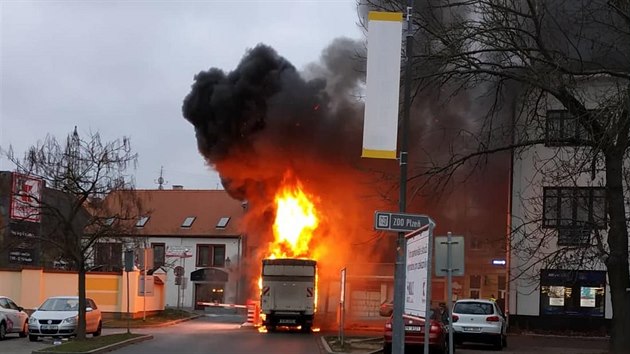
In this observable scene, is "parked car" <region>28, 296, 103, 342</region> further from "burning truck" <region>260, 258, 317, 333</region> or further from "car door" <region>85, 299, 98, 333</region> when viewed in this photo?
"burning truck" <region>260, 258, 317, 333</region>

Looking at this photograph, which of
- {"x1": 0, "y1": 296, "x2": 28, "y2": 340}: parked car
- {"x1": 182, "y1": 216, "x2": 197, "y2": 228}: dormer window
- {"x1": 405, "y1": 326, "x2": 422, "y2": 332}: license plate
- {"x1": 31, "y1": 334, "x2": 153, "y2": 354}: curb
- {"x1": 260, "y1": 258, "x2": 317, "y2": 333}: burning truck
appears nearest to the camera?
{"x1": 31, "y1": 334, "x2": 153, "y2": 354}: curb

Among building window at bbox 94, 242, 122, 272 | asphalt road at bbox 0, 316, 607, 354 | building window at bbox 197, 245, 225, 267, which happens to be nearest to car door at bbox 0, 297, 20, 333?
asphalt road at bbox 0, 316, 607, 354

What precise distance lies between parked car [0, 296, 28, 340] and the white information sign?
16.4 metres

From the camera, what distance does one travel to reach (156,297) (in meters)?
37.4

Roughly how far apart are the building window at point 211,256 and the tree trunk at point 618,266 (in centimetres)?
4452

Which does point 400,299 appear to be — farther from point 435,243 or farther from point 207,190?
point 207,190

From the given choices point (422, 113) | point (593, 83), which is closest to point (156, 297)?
point (422, 113)

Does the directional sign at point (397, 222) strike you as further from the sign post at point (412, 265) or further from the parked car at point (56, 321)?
the parked car at point (56, 321)

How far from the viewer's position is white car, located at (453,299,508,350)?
21406 mm

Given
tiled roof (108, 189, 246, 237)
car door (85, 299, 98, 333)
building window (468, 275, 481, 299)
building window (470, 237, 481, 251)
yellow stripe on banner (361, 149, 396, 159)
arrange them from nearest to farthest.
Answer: yellow stripe on banner (361, 149, 396, 159)
car door (85, 299, 98, 333)
building window (470, 237, 481, 251)
building window (468, 275, 481, 299)
tiled roof (108, 189, 246, 237)

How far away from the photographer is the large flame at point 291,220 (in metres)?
33.7

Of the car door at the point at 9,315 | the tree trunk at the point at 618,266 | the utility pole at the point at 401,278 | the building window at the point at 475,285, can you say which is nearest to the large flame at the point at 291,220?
the building window at the point at 475,285

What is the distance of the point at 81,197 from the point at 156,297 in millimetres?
18171

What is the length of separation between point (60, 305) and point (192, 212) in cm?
3976
